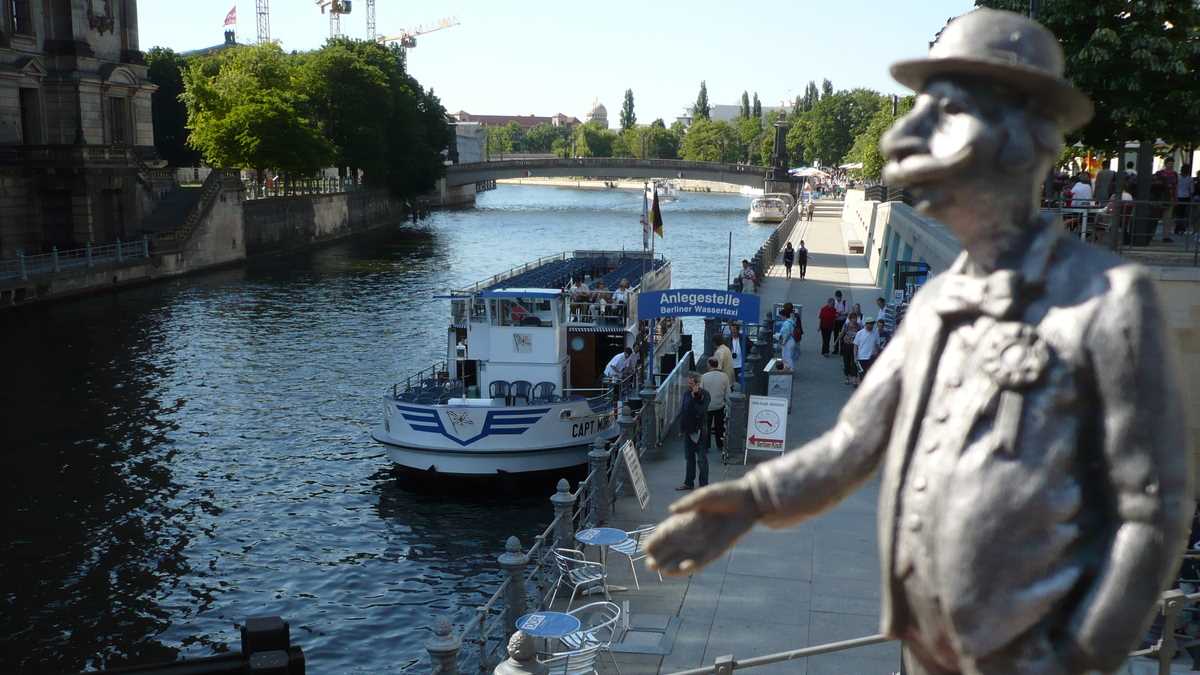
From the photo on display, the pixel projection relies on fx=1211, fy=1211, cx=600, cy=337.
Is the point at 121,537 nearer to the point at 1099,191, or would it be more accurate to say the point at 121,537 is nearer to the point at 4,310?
the point at 1099,191

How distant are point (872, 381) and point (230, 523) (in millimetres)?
19586

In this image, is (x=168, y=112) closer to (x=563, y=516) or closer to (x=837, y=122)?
(x=563, y=516)

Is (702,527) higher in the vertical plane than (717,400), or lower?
higher

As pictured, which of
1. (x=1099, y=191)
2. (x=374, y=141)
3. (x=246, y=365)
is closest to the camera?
(x=1099, y=191)

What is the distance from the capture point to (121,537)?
2034 centimetres

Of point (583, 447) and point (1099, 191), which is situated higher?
point (1099, 191)

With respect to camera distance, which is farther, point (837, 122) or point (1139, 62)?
point (837, 122)

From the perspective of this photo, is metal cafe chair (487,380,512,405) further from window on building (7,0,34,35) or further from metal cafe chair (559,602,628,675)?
window on building (7,0,34,35)

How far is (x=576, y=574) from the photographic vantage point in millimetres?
12492

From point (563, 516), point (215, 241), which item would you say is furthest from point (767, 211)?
point (563, 516)

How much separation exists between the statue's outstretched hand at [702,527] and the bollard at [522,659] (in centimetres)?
573

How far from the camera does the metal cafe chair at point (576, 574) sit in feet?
40.3

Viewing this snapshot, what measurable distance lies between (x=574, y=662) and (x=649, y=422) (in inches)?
347

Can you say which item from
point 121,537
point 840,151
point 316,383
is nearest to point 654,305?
point 121,537
